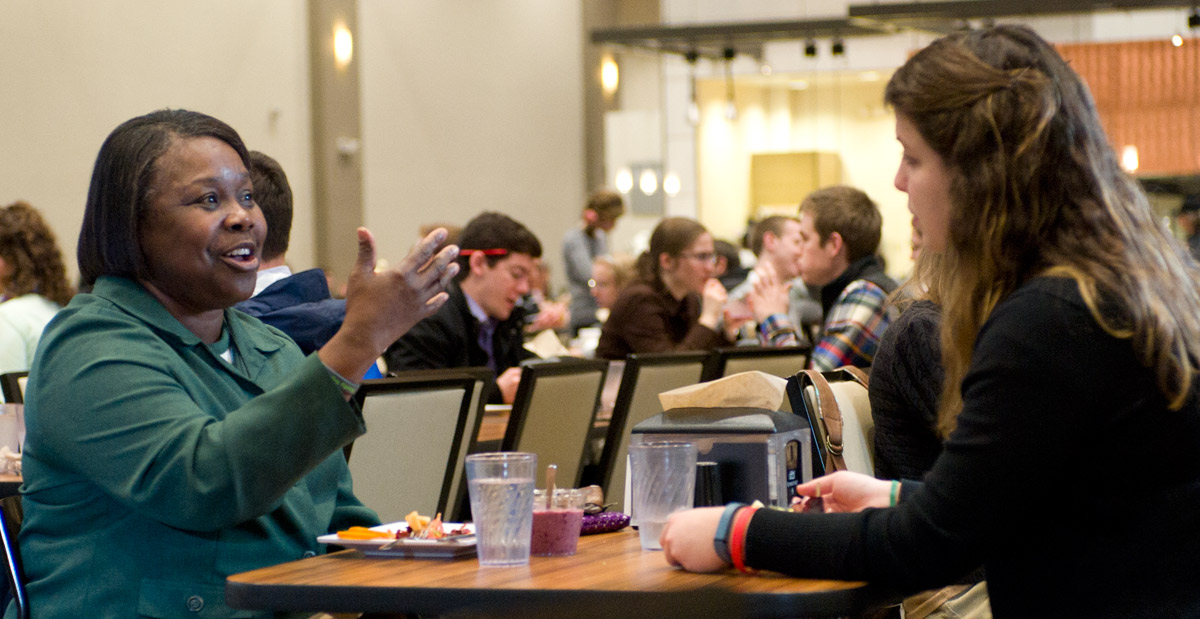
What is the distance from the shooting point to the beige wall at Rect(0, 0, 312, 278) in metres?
8.20

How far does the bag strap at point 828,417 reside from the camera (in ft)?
A: 6.96

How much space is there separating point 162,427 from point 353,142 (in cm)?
981

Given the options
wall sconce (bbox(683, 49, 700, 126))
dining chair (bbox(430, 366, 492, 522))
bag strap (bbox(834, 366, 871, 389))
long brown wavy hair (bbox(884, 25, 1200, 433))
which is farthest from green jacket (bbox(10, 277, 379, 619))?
wall sconce (bbox(683, 49, 700, 126))

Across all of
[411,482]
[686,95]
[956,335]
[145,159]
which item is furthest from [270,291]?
[686,95]

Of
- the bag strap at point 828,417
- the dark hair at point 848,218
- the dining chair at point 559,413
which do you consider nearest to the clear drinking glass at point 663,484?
the bag strap at point 828,417

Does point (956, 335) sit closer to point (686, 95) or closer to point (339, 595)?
point (339, 595)

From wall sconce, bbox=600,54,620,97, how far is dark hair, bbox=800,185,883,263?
10958 millimetres

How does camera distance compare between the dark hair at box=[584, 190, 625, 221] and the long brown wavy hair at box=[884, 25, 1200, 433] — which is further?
the dark hair at box=[584, 190, 625, 221]

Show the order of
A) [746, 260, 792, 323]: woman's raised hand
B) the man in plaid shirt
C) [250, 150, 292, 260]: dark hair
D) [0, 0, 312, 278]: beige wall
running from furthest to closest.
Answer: [0, 0, 312, 278]: beige wall
[746, 260, 792, 323]: woman's raised hand
the man in plaid shirt
[250, 150, 292, 260]: dark hair

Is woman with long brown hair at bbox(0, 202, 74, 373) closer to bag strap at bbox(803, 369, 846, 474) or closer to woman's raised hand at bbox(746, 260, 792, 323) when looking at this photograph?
woman's raised hand at bbox(746, 260, 792, 323)

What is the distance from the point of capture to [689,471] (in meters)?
1.67

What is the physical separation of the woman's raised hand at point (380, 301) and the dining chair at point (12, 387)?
9.33 ft

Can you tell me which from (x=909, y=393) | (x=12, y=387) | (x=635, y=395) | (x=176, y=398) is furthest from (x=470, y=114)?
(x=176, y=398)

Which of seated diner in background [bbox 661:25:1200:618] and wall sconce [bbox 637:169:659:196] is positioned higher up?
wall sconce [bbox 637:169:659:196]
